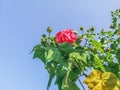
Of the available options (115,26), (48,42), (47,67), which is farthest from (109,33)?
(47,67)

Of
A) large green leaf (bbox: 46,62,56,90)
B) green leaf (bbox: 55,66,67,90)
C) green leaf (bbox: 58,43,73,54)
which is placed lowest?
green leaf (bbox: 55,66,67,90)

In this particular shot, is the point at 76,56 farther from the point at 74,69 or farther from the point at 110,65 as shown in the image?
the point at 110,65

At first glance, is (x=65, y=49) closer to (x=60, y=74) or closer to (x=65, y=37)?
A: (x=60, y=74)

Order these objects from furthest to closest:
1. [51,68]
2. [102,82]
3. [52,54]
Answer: [51,68], [52,54], [102,82]

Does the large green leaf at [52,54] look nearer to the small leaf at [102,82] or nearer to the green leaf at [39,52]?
the green leaf at [39,52]

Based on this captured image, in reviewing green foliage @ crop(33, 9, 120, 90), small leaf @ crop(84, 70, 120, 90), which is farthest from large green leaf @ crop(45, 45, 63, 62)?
small leaf @ crop(84, 70, 120, 90)

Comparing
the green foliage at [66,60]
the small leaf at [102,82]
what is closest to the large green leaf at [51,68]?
the green foliage at [66,60]

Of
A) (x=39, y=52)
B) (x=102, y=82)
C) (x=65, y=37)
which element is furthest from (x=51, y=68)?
(x=102, y=82)

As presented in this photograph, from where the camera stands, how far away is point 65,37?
3076mm

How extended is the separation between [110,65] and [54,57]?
531 mm

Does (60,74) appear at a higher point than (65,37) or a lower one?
lower

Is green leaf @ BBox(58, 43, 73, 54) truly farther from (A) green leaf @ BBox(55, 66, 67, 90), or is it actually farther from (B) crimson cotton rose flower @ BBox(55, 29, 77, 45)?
(B) crimson cotton rose flower @ BBox(55, 29, 77, 45)

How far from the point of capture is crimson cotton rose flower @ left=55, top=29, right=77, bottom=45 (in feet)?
9.82

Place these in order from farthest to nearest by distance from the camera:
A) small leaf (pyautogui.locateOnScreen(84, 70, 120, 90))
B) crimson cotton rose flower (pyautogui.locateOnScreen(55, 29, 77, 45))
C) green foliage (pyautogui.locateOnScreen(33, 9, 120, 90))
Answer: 1. crimson cotton rose flower (pyautogui.locateOnScreen(55, 29, 77, 45))
2. green foliage (pyautogui.locateOnScreen(33, 9, 120, 90))
3. small leaf (pyautogui.locateOnScreen(84, 70, 120, 90))
